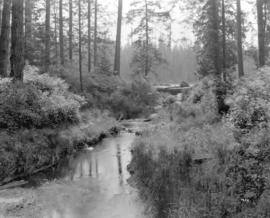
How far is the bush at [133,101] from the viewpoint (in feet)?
80.5

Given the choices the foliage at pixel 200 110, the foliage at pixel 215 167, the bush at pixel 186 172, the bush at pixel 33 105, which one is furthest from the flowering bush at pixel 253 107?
the bush at pixel 33 105

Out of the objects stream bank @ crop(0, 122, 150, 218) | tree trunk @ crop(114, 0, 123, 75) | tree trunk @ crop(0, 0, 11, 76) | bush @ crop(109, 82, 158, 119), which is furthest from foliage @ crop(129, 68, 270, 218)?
tree trunk @ crop(114, 0, 123, 75)

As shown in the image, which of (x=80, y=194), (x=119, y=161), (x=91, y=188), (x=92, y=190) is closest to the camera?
(x=80, y=194)

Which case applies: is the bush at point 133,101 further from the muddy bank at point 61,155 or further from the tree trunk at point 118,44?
the muddy bank at point 61,155

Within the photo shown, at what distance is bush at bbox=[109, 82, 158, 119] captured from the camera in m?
24.5

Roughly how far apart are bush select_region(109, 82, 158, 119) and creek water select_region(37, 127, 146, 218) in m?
10.6

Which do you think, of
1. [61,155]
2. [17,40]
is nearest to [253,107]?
[61,155]

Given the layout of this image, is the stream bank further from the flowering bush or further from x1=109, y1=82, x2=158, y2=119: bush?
x1=109, y1=82, x2=158, y2=119: bush

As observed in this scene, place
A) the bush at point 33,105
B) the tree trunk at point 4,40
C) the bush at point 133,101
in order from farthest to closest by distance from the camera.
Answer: the bush at point 133,101, the tree trunk at point 4,40, the bush at point 33,105

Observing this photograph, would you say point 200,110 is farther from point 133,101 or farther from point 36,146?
point 133,101

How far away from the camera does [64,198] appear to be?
877 cm

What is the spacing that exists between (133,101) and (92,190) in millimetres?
16436

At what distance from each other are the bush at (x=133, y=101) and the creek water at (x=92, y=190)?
34.9 feet

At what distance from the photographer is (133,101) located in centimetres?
2562
